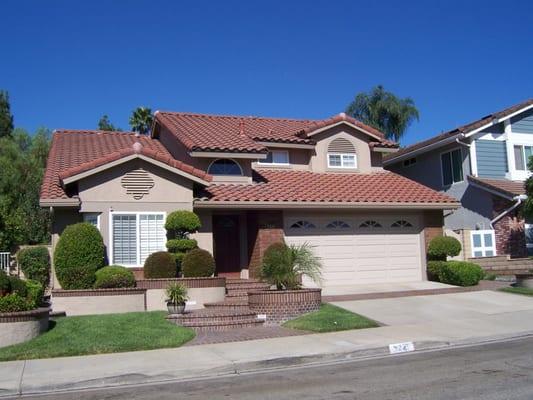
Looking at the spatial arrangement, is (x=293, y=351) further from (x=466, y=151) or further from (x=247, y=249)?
(x=466, y=151)

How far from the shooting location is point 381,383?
8.76m

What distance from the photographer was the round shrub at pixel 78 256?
1634cm

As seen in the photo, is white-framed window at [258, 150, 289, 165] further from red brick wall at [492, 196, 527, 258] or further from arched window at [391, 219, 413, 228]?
red brick wall at [492, 196, 527, 258]

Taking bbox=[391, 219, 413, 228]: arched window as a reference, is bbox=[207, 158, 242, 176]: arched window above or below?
above

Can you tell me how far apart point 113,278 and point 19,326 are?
3.91 metres

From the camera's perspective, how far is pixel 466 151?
26.9 metres

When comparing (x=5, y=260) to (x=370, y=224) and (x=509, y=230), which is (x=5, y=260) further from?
(x=509, y=230)

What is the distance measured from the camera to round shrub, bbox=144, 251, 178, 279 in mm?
17141

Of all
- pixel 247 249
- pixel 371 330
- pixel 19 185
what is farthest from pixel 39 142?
pixel 371 330

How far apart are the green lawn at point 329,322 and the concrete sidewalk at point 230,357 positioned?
434 mm

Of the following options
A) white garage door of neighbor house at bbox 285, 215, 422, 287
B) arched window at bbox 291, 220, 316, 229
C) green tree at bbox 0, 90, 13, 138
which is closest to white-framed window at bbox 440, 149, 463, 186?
white garage door of neighbor house at bbox 285, 215, 422, 287

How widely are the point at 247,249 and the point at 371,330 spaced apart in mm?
7550

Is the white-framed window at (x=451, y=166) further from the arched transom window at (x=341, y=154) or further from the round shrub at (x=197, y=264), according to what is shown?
the round shrub at (x=197, y=264)

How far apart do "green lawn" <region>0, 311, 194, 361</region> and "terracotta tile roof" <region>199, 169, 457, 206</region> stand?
18.2 feet
